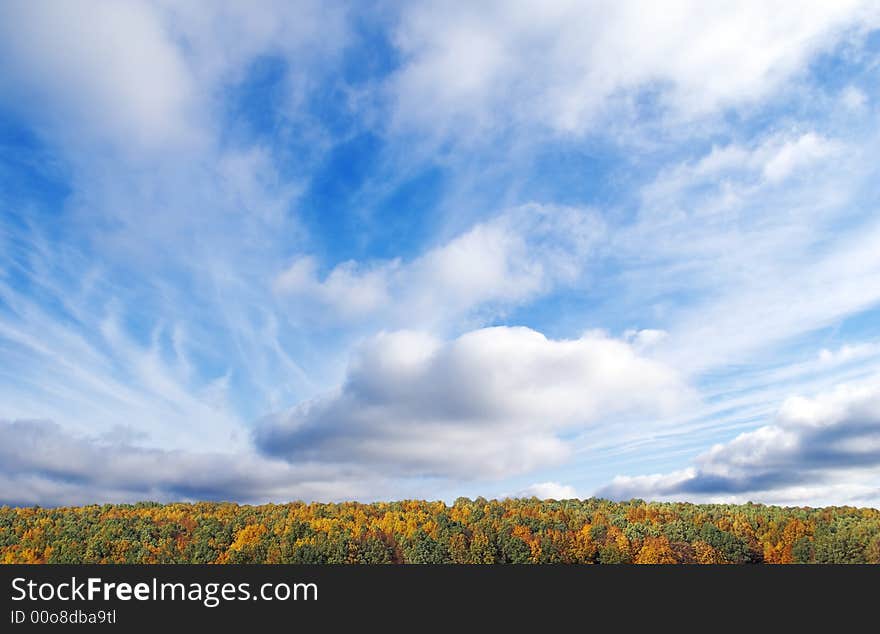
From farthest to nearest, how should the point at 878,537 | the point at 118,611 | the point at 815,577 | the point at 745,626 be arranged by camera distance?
the point at 878,537
the point at 815,577
the point at 745,626
the point at 118,611

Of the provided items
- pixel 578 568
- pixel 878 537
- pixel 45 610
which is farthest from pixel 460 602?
pixel 878 537

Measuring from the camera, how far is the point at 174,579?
8788cm

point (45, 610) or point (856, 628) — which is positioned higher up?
point (45, 610)

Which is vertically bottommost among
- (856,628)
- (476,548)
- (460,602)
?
(856,628)

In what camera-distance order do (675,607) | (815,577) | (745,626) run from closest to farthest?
(745,626), (675,607), (815,577)

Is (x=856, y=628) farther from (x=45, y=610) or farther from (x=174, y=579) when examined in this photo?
(x=45, y=610)

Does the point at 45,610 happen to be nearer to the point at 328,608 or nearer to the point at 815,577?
the point at 328,608

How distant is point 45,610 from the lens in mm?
83250

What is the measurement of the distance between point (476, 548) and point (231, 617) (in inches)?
4567

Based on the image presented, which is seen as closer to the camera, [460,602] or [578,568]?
[460,602]

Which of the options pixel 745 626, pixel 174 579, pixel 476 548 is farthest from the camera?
pixel 476 548

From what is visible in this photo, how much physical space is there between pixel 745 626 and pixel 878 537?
4138 inches

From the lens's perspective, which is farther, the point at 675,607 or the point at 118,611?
the point at 675,607

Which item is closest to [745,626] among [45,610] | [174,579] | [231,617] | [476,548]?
[231,617]
